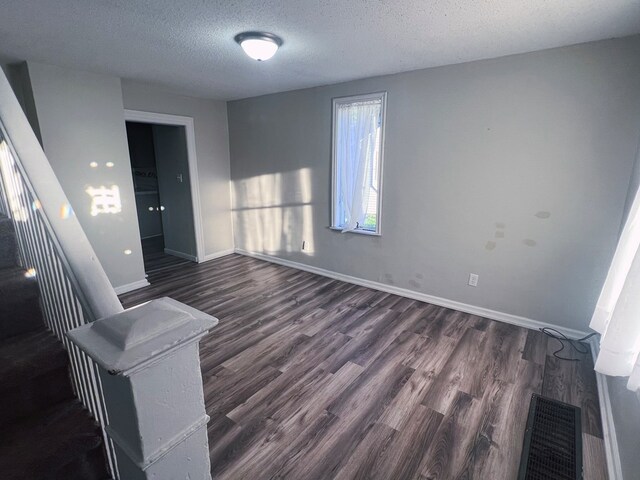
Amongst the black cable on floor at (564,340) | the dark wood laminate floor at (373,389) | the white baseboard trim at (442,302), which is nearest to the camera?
the dark wood laminate floor at (373,389)

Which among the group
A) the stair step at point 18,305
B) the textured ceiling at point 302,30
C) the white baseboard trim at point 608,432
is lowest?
the white baseboard trim at point 608,432

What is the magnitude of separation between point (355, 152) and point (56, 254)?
3079 millimetres

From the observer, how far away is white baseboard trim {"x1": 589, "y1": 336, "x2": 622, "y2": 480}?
1525 mm

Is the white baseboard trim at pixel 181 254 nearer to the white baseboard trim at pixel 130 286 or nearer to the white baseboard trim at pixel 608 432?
the white baseboard trim at pixel 130 286

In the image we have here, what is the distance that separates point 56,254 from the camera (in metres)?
1.07

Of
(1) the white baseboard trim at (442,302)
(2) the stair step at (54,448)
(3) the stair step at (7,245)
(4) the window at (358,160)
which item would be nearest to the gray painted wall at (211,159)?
(1) the white baseboard trim at (442,302)

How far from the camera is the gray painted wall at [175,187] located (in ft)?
15.1

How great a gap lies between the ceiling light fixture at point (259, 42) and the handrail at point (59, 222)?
57.7 inches

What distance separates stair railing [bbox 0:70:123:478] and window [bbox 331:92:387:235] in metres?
2.90

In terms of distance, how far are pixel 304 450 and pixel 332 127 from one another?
323cm

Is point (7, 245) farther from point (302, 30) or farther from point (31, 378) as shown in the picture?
point (302, 30)

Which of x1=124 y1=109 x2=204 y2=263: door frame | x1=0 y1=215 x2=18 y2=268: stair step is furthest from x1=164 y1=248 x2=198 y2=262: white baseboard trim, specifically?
x1=0 y1=215 x2=18 y2=268: stair step

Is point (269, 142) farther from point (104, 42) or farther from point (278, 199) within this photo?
point (104, 42)

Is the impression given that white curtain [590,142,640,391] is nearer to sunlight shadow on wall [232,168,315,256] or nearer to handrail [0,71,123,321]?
handrail [0,71,123,321]
